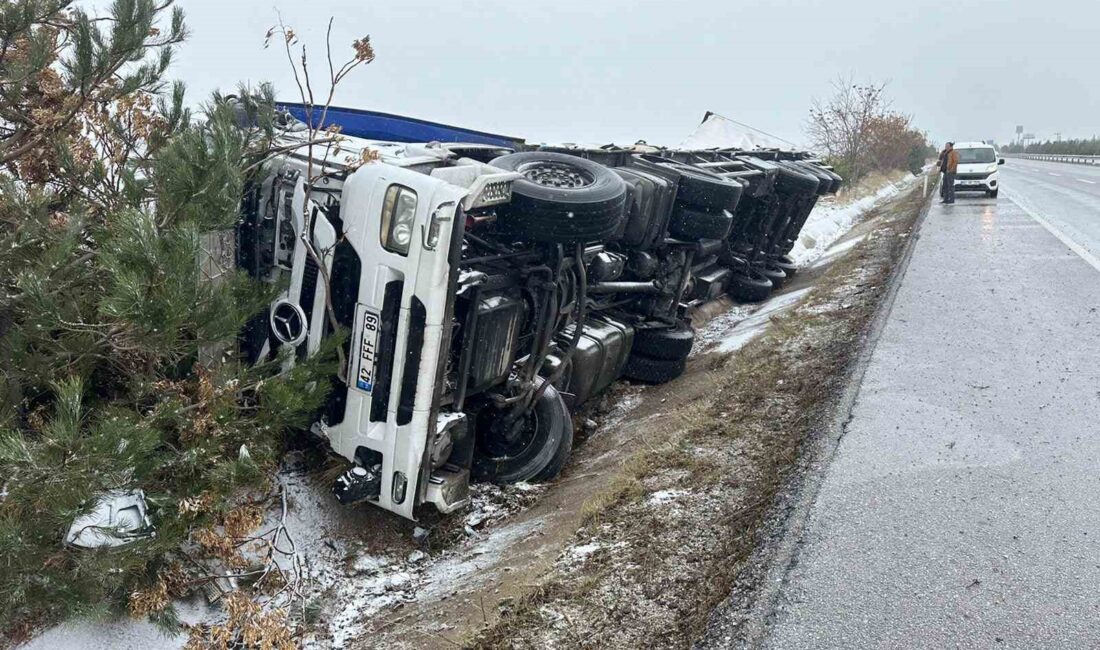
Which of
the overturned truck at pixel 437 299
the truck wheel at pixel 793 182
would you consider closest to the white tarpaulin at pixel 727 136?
the truck wheel at pixel 793 182

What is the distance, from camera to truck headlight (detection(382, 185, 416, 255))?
407 cm

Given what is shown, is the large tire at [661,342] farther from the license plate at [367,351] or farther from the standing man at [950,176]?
the standing man at [950,176]

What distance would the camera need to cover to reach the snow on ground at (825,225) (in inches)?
587

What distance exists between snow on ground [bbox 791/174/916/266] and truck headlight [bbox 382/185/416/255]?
32.3 ft

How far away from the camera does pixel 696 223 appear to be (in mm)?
6965

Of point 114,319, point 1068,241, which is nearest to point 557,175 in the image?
point 114,319

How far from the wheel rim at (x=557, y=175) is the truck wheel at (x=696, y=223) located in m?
1.89

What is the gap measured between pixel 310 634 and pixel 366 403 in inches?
43.7

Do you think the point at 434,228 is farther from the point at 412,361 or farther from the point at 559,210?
the point at 559,210

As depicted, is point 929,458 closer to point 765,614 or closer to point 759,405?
point 759,405

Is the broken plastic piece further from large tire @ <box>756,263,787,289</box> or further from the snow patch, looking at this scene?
large tire @ <box>756,263,787,289</box>

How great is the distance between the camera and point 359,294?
417cm

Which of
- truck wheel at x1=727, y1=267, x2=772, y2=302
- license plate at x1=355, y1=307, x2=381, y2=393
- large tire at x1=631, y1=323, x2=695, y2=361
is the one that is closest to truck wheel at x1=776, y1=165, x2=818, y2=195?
truck wheel at x1=727, y1=267, x2=772, y2=302

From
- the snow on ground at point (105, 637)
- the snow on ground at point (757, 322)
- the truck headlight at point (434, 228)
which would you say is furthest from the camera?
the snow on ground at point (757, 322)
